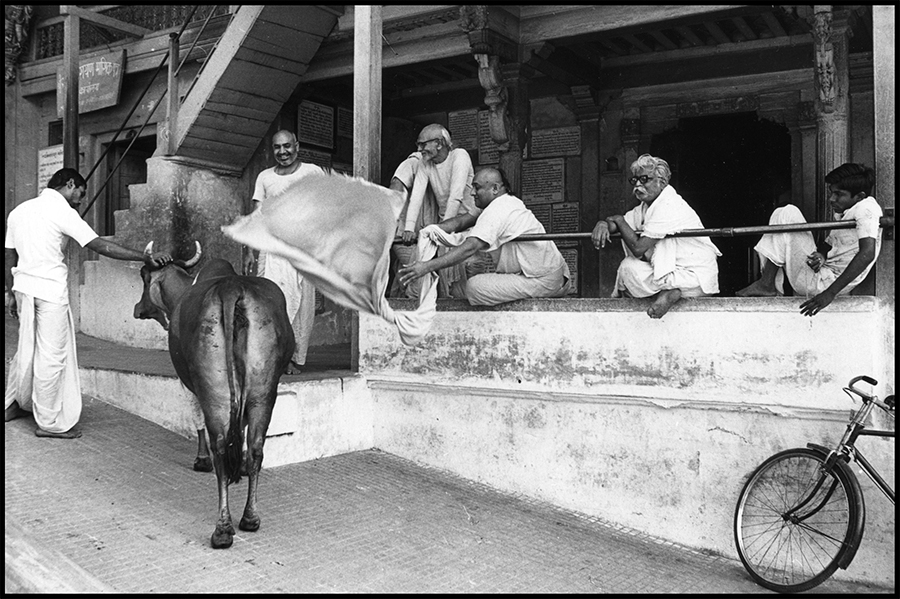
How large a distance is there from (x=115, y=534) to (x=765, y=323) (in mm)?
4195

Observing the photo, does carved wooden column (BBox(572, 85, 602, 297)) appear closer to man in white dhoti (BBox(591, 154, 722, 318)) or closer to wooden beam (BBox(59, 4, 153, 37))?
man in white dhoti (BBox(591, 154, 722, 318))

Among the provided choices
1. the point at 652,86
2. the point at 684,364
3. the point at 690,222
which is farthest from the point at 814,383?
the point at 652,86

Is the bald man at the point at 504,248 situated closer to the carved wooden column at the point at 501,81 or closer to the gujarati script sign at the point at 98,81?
the carved wooden column at the point at 501,81

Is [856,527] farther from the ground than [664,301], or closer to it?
closer to it

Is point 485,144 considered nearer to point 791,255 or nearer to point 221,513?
point 791,255

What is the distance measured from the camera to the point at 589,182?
10242 mm

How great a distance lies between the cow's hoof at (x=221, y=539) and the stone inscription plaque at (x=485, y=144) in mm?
7060

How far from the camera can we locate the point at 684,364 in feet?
17.8

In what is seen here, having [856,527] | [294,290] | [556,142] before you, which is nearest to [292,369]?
[294,290]

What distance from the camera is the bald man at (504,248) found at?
5863mm

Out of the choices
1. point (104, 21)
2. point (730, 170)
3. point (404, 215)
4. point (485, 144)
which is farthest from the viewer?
point (485, 144)

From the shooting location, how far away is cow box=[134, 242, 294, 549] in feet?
14.9

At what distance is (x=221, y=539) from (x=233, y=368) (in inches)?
38.2

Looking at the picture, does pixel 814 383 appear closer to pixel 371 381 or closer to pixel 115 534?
pixel 371 381
